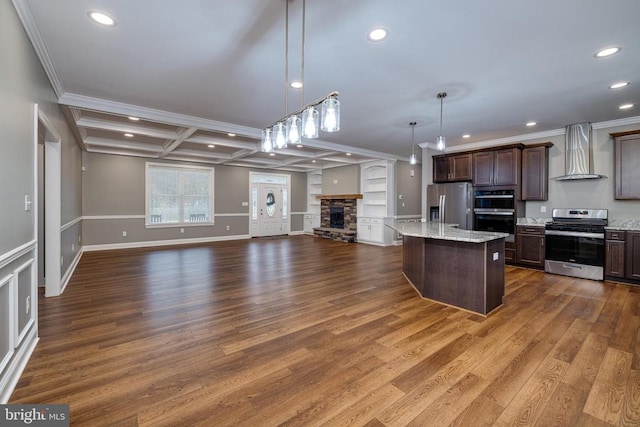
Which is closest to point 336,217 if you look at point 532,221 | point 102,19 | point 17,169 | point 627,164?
point 532,221

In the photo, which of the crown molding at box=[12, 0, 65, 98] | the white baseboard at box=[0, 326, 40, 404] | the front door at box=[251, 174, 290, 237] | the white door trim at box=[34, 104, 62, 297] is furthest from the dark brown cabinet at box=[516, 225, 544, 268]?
the front door at box=[251, 174, 290, 237]

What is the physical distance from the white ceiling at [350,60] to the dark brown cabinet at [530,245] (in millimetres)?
1930

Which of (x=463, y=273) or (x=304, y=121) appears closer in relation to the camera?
(x=304, y=121)

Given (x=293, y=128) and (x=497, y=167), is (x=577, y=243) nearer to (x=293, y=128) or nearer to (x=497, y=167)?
(x=497, y=167)

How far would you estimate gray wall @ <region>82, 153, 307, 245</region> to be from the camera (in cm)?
730

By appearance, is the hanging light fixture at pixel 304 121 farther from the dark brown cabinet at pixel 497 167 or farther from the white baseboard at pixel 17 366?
the dark brown cabinet at pixel 497 167

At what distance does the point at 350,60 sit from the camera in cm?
292

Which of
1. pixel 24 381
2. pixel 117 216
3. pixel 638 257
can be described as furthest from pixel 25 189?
pixel 638 257

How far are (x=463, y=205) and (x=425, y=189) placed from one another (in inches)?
41.6

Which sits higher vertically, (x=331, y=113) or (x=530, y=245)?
(x=331, y=113)

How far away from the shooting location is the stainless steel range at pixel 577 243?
4.65m

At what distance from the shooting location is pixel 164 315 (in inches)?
126

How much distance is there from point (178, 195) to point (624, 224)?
10.1m

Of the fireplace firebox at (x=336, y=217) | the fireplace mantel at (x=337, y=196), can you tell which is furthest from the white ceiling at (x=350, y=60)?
the fireplace firebox at (x=336, y=217)
